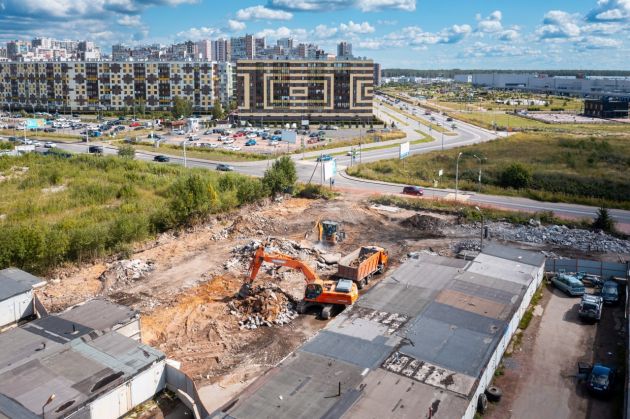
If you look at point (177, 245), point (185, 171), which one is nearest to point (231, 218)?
point (177, 245)

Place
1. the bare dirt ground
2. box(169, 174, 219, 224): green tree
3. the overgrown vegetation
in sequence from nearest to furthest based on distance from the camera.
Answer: the bare dirt ground < the overgrown vegetation < box(169, 174, 219, 224): green tree

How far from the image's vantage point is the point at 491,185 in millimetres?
57125

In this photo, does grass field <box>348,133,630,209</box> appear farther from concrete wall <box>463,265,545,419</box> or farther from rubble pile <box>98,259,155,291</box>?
rubble pile <box>98,259,155,291</box>

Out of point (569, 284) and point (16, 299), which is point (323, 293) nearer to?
point (569, 284)

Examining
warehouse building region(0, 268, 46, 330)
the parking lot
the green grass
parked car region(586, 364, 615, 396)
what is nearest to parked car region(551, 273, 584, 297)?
the parking lot

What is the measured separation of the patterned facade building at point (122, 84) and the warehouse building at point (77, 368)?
4541 inches

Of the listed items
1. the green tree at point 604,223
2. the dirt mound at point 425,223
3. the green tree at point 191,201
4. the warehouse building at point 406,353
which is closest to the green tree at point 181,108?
the green tree at point 191,201

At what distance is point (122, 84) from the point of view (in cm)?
13125

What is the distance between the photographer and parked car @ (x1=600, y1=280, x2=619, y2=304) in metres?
28.0

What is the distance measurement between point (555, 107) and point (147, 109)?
115 meters

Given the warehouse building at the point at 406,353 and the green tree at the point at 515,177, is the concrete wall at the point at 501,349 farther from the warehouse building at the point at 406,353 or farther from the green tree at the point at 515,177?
the green tree at the point at 515,177

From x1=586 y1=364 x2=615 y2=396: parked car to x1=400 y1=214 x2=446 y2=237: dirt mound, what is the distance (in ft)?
67.1

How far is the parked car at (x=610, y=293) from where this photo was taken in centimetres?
2802

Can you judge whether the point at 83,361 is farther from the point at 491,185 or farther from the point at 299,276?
the point at 491,185
